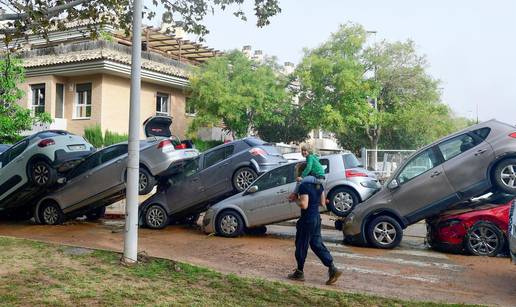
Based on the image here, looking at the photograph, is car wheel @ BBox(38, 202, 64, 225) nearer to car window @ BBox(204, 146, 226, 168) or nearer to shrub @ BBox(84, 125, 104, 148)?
car window @ BBox(204, 146, 226, 168)

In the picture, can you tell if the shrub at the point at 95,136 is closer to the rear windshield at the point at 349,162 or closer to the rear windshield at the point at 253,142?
the rear windshield at the point at 253,142

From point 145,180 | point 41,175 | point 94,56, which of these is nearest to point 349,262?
point 145,180

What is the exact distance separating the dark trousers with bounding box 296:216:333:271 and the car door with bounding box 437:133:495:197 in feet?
13.5

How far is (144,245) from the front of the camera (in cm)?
1091

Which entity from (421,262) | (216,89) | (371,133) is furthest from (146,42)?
(421,262)

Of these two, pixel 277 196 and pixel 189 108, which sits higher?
pixel 189 108

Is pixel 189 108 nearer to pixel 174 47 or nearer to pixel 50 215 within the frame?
pixel 174 47

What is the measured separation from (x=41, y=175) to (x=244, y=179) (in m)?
5.54

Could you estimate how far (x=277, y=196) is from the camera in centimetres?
1175

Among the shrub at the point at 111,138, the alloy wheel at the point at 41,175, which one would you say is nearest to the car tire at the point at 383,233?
the alloy wheel at the point at 41,175

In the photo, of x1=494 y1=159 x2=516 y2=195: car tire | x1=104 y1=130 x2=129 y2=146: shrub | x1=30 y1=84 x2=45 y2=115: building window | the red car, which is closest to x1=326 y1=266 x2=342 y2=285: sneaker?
the red car

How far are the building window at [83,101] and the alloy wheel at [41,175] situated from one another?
42.5 feet

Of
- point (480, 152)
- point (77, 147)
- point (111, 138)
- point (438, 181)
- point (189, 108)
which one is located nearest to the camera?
point (480, 152)

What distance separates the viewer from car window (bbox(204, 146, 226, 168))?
1270 cm
